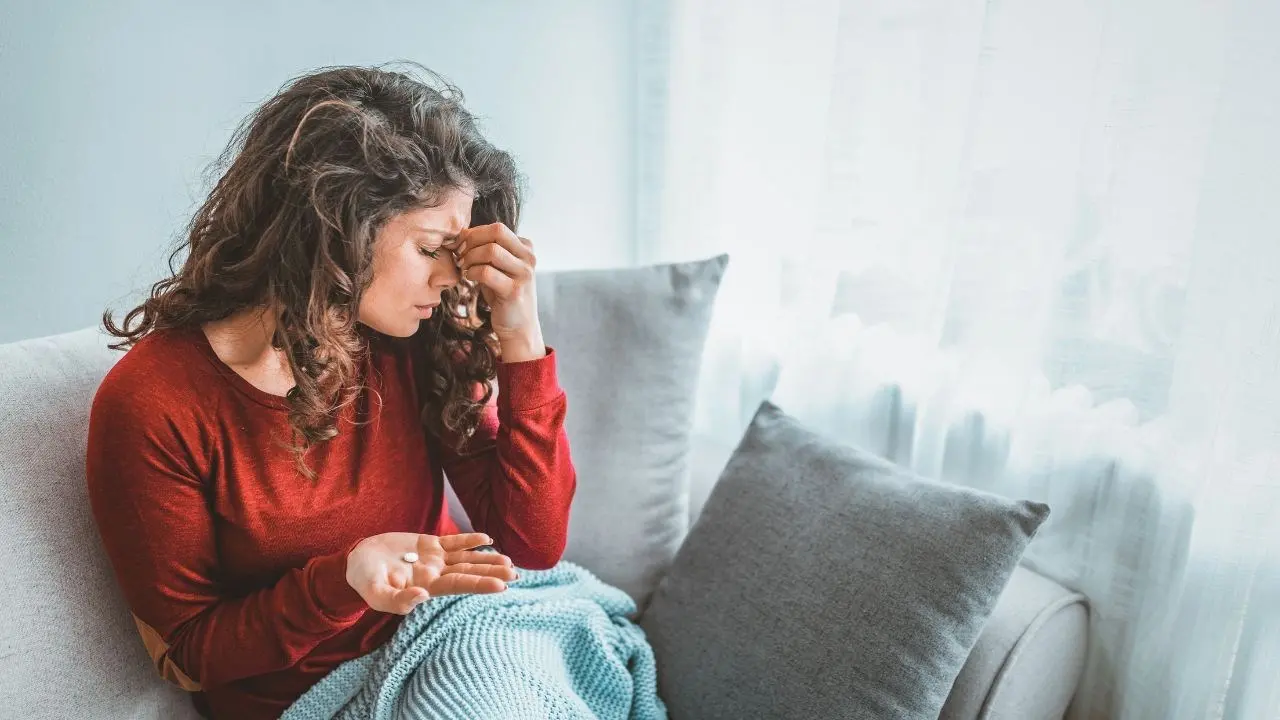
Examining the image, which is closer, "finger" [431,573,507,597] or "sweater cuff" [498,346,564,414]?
"finger" [431,573,507,597]

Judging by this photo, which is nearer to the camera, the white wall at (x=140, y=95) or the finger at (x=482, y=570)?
the finger at (x=482, y=570)

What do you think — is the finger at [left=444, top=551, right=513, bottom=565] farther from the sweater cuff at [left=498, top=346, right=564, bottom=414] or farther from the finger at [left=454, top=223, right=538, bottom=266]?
the finger at [left=454, top=223, right=538, bottom=266]

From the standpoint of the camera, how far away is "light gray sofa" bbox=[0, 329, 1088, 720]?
0.90 m

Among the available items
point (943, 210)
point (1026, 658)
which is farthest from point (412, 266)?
point (1026, 658)

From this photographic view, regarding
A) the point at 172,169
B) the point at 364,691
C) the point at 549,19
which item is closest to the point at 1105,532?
the point at 364,691

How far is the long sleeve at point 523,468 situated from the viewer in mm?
1071

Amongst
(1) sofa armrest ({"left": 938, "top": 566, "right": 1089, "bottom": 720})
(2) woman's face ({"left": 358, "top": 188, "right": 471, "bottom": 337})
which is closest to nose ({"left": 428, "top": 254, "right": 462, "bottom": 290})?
(2) woman's face ({"left": 358, "top": 188, "right": 471, "bottom": 337})

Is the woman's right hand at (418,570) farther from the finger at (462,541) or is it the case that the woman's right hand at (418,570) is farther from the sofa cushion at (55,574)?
the sofa cushion at (55,574)

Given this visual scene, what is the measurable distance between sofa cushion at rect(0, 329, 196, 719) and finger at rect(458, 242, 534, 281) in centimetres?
46

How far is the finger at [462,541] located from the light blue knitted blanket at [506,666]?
16 cm

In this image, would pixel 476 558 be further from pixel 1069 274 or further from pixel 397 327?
pixel 1069 274

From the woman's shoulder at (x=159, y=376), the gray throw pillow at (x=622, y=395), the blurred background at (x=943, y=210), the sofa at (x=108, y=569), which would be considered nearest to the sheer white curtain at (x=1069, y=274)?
the blurred background at (x=943, y=210)

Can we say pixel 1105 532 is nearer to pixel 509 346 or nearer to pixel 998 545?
pixel 998 545

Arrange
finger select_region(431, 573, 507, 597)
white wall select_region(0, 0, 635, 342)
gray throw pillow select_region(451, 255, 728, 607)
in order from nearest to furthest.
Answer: finger select_region(431, 573, 507, 597), white wall select_region(0, 0, 635, 342), gray throw pillow select_region(451, 255, 728, 607)
